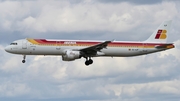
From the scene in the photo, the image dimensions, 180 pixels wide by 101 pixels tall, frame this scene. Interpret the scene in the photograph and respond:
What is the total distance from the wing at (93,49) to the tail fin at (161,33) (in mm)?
14654

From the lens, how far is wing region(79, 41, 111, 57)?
132875 millimetres

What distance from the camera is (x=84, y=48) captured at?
441 ft

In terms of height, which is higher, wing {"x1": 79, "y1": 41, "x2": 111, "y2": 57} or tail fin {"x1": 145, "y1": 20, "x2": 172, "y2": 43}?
tail fin {"x1": 145, "y1": 20, "x2": 172, "y2": 43}

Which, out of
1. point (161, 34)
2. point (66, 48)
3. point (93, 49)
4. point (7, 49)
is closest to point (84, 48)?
point (93, 49)

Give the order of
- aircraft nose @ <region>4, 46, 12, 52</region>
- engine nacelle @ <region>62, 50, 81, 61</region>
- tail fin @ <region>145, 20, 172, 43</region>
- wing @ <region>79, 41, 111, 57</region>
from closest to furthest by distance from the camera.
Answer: wing @ <region>79, 41, 111, 57</region>, engine nacelle @ <region>62, 50, 81, 61</region>, aircraft nose @ <region>4, 46, 12, 52</region>, tail fin @ <region>145, 20, 172, 43</region>

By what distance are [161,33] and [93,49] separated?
66.8ft

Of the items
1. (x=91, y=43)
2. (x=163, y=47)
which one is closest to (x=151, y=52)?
(x=163, y=47)

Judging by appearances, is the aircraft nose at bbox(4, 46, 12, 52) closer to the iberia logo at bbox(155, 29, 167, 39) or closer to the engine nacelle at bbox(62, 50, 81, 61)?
the engine nacelle at bbox(62, 50, 81, 61)

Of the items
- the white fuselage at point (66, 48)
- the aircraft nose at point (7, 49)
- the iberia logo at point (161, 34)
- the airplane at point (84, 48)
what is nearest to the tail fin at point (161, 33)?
the iberia logo at point (161, 34)

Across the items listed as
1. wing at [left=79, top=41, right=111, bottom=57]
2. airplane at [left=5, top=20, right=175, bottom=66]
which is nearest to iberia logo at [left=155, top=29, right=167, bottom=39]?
airplane at [left=5, top=20, right=175, bottom=66]

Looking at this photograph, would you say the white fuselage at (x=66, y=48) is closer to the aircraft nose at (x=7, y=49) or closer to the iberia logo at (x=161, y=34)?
the aircraft nose at (x=7, y=49)

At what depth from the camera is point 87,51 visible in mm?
135250

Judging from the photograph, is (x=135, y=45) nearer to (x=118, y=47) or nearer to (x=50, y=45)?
(x=118, y=47)

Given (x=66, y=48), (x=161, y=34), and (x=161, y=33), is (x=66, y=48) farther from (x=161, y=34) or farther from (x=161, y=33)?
(x=161, y=33)
